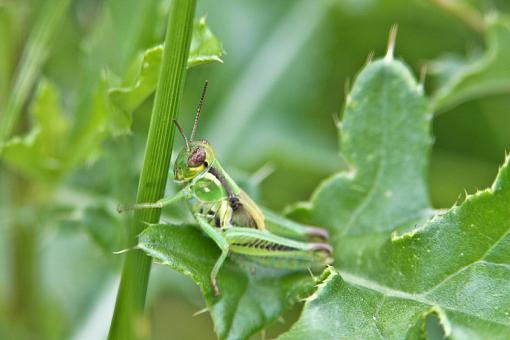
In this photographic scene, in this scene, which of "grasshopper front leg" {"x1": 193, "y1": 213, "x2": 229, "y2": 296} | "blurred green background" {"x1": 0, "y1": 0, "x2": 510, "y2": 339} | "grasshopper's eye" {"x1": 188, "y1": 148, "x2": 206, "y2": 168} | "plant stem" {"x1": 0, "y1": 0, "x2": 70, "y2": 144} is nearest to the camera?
"grasshopper front leg" {"x1": 193, "y1": 213, "x2": 229, "y2": 296}

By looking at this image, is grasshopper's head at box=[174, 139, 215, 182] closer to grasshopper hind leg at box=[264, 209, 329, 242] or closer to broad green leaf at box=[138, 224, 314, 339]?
broad green leaf at box=[138, 224, 314, 339]

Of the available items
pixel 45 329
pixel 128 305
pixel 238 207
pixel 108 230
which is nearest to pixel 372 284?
pixel 238 207

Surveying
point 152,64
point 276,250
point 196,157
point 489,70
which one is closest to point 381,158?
point 276,250

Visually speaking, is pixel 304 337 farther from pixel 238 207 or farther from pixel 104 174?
pixel 104 174

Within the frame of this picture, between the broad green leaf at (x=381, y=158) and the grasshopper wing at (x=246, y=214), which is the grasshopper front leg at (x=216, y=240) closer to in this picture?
the grasshopper wing at (x=246, y=214)

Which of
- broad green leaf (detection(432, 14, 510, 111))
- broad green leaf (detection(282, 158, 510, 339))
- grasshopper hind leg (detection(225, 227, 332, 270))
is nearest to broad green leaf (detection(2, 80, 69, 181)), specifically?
grasshopper hind leg (detection(225, 227, 332, 270))

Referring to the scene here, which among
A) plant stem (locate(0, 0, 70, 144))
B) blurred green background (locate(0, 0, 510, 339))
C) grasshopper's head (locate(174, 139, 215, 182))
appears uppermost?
plant stem (locate(0, 0, 70, 144))
